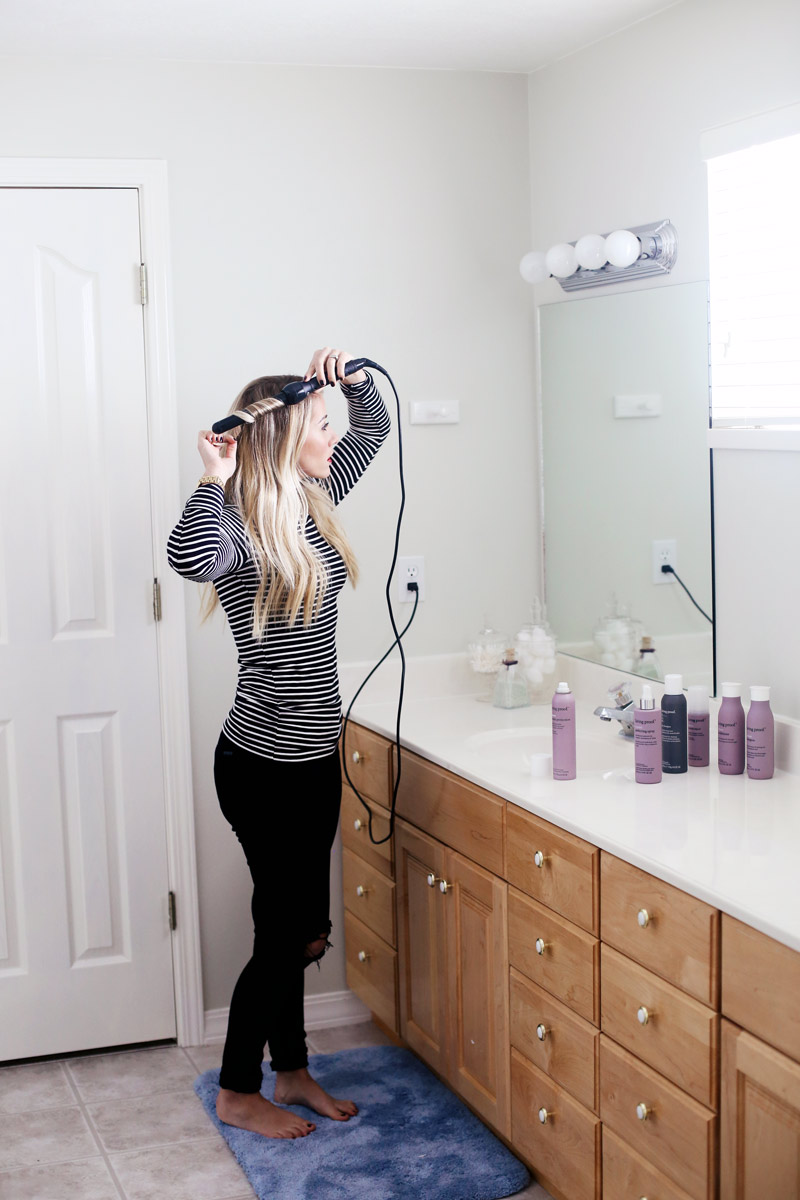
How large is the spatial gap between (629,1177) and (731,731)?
0.80 meters

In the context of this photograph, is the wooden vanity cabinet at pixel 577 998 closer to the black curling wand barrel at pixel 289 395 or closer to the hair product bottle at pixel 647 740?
the hair product bottle at pixel 647 740

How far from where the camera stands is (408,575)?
10.6 feet

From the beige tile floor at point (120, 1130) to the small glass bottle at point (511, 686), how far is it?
940 mm

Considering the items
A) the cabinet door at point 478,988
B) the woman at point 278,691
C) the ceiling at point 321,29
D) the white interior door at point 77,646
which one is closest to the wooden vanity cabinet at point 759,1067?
the cabinet door at point 478,988

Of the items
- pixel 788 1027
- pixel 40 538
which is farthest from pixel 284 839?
pixel 788 1027

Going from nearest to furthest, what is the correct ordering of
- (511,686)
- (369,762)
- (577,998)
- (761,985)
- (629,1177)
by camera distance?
(761,985) < (629,1177) < (577,998) < (369,762) < (511,686)

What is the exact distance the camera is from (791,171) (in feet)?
7.50

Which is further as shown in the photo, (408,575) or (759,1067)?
(408,575)

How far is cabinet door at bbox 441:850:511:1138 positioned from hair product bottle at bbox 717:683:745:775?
49cm

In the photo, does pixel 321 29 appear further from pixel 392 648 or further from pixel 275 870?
pixel 275 870

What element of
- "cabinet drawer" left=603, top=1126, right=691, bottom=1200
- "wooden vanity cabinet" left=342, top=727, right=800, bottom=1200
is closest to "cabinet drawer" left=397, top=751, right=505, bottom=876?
"wooden vanity cabinet" left=342, top=727, right=800, bottom=1200

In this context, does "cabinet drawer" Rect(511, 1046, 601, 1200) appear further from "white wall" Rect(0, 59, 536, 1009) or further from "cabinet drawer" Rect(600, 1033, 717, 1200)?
"white wall" Rect(0, 59, 536, 1009)

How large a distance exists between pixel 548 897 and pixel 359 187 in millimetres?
1840

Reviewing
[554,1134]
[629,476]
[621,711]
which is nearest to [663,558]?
[629,476]
